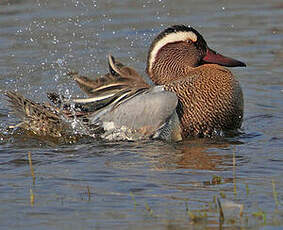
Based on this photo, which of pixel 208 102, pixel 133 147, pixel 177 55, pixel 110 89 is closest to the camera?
pixel 133 147

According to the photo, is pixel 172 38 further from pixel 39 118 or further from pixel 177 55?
pixel 39 118

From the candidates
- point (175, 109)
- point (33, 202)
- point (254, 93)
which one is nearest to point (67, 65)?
point (254, 93)

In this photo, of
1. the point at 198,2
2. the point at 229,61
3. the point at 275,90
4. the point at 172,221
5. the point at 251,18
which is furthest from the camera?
the point at 198,2

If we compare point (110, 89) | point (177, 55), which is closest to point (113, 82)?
point (110, 89)

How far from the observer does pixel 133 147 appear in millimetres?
7363

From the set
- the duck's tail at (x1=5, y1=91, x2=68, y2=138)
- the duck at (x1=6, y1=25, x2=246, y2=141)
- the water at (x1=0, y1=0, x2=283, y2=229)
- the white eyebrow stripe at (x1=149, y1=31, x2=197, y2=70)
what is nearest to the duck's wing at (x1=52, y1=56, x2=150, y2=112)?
the duck at (x1=6, y1=25, x2=246, y2=141)

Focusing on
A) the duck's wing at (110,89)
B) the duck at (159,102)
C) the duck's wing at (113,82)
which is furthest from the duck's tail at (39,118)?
the duck's wing at (113,82)

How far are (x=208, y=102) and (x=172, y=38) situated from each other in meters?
0.76

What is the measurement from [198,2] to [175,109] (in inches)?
231

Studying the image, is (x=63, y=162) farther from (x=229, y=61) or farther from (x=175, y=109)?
(x=229, y=61)

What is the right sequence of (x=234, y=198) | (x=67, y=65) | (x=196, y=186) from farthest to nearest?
(x=67, y=65), (x=196, y=186), (x=234, y=198)

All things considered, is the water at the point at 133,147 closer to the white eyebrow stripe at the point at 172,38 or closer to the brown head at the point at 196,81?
the brown head at the point at 196,81

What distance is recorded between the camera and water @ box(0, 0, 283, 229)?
5348 mm

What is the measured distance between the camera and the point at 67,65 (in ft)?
35.2
